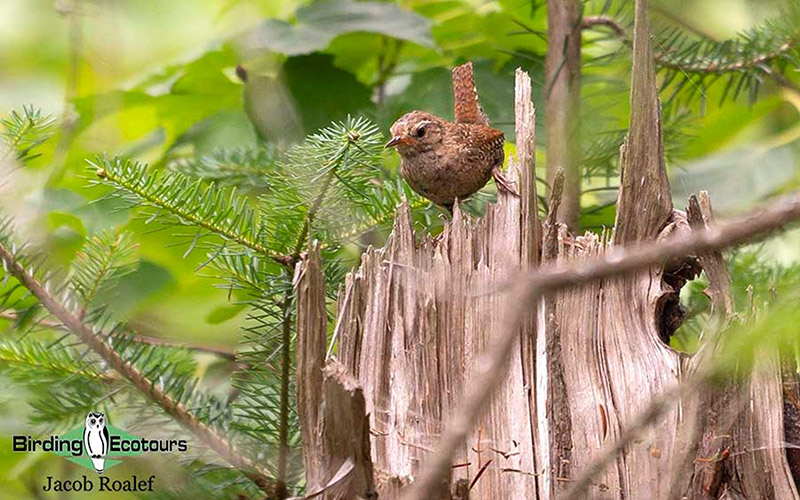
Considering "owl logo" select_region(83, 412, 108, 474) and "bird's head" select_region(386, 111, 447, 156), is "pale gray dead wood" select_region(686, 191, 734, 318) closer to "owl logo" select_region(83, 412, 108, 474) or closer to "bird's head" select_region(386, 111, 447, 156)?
"bird's head" select_region(386, 111, 447, 156)

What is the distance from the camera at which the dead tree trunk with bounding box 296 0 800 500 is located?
4.09ft

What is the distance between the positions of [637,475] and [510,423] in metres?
0.19

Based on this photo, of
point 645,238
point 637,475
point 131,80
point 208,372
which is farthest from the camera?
point 131,80

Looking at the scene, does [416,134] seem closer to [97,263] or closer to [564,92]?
[564,92]

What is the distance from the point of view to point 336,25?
233 cm

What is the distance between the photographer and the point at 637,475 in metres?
1.27

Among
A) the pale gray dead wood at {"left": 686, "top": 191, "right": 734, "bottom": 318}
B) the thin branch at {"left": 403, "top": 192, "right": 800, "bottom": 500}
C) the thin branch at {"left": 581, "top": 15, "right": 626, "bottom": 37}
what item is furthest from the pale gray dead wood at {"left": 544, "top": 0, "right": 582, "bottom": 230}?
the thin branch at {"left": 403, "top": 192, "right": 800, "bottom": 500}

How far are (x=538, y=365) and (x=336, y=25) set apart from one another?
131 cm

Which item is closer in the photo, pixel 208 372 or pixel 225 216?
pixel 225 216

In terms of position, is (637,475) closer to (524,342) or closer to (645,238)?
(524,342)

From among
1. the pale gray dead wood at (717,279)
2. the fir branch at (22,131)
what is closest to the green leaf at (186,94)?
the fir branch at (22,131)

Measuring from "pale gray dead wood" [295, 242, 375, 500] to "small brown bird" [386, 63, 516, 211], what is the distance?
54 centimetres

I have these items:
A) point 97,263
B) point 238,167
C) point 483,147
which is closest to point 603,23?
point 483,147

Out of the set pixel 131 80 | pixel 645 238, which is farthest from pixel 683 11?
pixel 131 80
